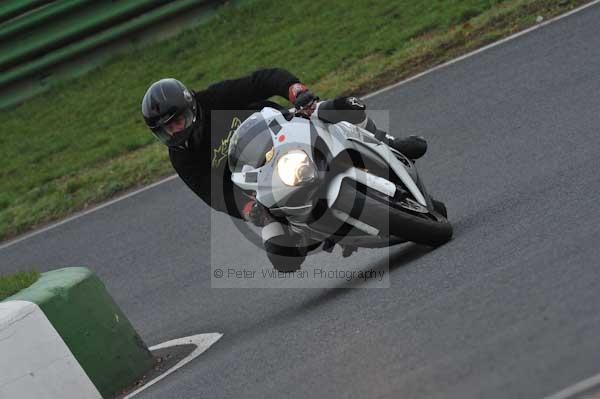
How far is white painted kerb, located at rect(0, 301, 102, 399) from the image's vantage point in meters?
6.39

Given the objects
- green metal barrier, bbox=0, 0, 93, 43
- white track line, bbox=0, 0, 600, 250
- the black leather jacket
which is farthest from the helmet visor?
green metal barrier, bbox=0, 0, 93, 43

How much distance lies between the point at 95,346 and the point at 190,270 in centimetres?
241

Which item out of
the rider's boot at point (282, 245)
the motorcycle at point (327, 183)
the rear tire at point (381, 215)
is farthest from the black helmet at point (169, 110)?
the rear tire at point (381, 215)

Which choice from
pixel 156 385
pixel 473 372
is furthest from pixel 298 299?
pixel 473 372

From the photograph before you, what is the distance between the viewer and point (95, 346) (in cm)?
695

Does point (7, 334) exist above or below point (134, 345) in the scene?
above

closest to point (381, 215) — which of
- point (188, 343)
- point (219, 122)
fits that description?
point (219, 122)

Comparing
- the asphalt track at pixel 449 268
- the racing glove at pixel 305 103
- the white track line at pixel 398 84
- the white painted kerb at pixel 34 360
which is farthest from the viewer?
the white track line at pixel 398 84

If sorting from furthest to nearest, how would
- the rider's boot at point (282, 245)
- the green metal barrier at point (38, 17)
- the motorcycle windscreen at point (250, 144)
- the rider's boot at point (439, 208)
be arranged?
the green metal barrier at point (38, 17)
the rider's boot at point (439, 208)
the rider's boot at point (282, 245)
the motorcycle windscreen at point (250, 144)

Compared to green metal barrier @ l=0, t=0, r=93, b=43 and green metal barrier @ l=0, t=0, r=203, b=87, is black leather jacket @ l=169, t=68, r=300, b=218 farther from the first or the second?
green metal barrier @ l=0, t=0, r=203, b=87

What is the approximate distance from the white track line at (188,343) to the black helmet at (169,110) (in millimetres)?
1289

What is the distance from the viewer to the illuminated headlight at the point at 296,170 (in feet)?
21.2

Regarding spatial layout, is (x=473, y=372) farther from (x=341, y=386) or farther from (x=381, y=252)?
(x=381, y=252)

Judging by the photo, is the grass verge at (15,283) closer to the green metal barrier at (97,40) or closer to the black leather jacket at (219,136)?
the black leather jacket at (219,136)
